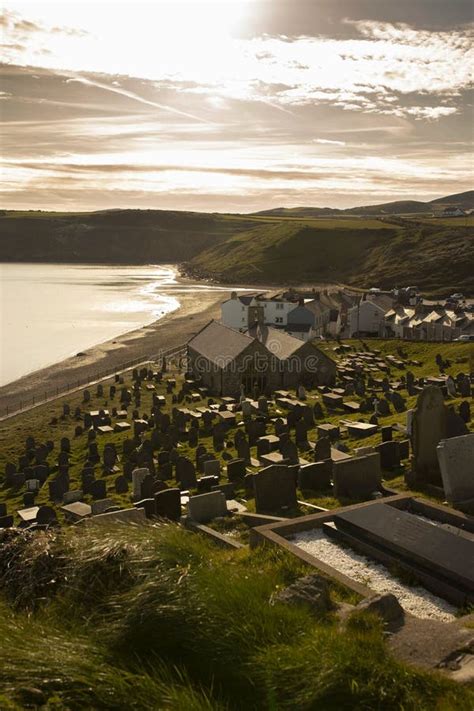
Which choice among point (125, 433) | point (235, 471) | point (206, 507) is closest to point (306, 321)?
point (125, 433)

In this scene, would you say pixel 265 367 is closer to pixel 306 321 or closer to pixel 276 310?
pixel 306 321

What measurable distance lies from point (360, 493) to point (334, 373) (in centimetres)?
2958

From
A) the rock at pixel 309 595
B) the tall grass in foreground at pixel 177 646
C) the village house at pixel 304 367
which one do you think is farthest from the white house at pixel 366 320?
the tall grass in foreground at pixel 177 646

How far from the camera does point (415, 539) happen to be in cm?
1111

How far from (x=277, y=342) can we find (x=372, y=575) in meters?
37.1

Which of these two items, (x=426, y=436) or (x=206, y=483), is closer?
(x=426, y=436)

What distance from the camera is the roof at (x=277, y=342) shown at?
147 ft

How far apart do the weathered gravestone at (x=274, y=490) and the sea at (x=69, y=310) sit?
4693 centimetres

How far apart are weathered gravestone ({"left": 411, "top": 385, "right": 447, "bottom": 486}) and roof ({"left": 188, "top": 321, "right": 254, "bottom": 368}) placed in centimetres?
2814

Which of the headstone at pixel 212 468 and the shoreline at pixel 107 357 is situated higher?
the headstone at pixel 212 468

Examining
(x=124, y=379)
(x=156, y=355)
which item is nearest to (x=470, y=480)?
(x=124, y=379)

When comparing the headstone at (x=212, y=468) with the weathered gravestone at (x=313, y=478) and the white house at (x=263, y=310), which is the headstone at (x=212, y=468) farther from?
the white house at (x=263, y=310)

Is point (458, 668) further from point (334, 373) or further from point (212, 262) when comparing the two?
point (212, 262)

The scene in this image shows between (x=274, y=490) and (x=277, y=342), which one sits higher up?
(x=274, y=490)
